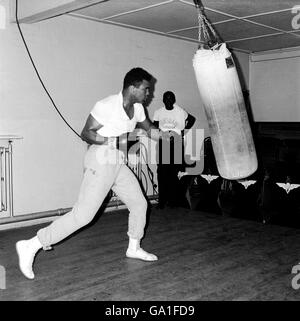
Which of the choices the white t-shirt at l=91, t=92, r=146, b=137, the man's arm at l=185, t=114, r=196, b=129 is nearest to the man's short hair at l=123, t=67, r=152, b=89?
→ the white t-shirt at l=91, t=92, r=146, b=137

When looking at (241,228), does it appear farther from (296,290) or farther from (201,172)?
(296,290)

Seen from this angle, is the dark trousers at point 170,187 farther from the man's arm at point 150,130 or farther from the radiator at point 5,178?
the man's arm at point 150,130

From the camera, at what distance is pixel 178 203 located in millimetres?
5441

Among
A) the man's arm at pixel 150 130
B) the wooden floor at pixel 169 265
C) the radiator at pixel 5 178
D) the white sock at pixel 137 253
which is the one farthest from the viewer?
the radiator at pixel 5 178

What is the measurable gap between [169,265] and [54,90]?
2504 millimetres

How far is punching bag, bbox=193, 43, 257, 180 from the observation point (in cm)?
285

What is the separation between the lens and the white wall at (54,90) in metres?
4.34

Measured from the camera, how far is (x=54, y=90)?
4.65 meters

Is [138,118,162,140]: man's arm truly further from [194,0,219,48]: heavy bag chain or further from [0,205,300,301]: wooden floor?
[0,205,300,301]: wooden floor

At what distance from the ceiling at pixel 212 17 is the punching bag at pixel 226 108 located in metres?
1.66

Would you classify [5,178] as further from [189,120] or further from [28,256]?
[189,120]

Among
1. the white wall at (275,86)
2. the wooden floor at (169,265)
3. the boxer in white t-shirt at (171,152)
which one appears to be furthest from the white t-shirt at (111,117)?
the white wall at (275,86)
